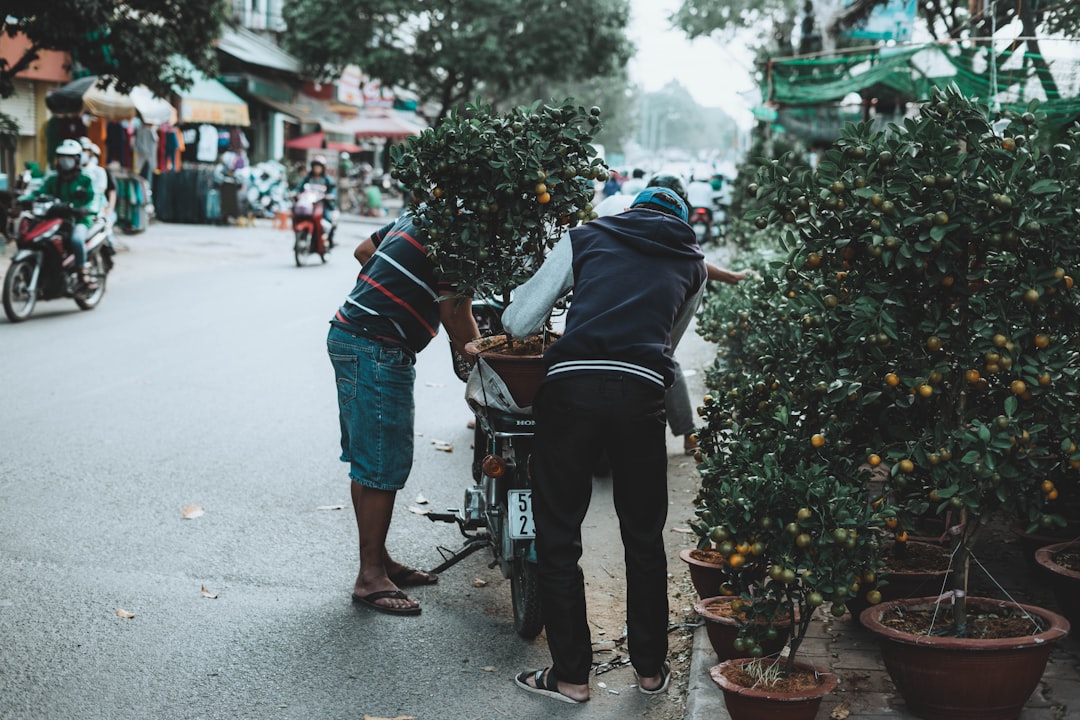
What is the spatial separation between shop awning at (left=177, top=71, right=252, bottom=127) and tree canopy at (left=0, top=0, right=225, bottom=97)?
886 cm

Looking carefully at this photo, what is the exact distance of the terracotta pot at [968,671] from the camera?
3.56m

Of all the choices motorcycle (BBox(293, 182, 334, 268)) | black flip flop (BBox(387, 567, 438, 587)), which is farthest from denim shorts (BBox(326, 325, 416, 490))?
motorcycle (BBox(293, 182, 334, 268))

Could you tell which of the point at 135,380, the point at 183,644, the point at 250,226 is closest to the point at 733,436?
the point at 183,644

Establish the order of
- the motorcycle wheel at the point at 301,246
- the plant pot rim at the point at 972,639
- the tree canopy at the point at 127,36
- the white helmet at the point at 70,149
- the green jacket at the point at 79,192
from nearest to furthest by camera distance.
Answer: the plant pot rim at the point at 972,639, the white helmet at the point at 70,149, the green jacket at the point at 79,192, the tree canopy at the point at 127,36, the motorcycle wheel at the point at 301,246

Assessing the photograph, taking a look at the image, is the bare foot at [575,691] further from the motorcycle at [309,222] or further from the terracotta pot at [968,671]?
the motorcycle at [309,222]

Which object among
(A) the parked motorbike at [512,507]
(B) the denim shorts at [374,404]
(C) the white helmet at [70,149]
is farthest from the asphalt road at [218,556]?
(C) the white helmet at [70,149]

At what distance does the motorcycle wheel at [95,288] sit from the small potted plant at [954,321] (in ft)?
36.1

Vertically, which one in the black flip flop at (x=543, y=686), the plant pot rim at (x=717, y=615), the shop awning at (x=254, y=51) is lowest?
the black flip flop at (x=543, y=686)

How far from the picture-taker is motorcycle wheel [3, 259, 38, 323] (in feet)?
39.1

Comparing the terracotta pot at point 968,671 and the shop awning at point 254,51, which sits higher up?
the shop awning at point 254,51

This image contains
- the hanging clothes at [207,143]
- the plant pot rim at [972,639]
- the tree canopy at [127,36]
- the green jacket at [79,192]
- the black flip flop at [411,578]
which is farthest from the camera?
the hanging clothes at [207,143]

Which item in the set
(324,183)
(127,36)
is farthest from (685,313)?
(324,183)

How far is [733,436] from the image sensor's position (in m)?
4.24

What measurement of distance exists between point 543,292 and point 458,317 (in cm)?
77
